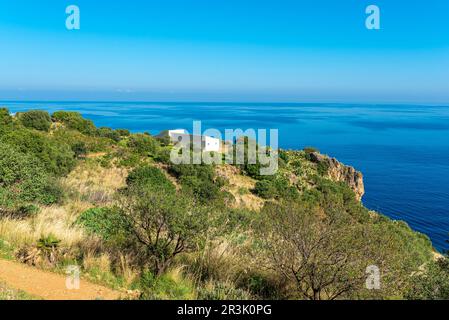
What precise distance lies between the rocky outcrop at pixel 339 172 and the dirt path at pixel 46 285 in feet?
102

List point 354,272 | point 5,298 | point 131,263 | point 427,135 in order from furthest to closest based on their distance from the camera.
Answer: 1. point 427,135
2. point 131,263
3. point 354,272
4. point 5,298

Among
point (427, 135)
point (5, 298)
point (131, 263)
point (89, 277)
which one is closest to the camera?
point (5, 298)

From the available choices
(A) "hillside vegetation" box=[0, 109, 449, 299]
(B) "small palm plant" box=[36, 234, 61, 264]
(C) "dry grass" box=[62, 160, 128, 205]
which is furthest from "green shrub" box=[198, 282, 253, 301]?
(C) "dry grass" box=[62, 160, 128, 205]

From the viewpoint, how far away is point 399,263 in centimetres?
537

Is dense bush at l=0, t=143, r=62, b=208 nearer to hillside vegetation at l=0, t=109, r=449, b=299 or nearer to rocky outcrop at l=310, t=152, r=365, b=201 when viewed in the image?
hillside vegetation at l=0, t=109, r=449, b=299

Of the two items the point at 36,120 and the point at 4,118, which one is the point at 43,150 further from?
the point at 36,120

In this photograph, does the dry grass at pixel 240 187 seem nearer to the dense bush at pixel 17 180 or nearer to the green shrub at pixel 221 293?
the dense bush at pixel 17 180

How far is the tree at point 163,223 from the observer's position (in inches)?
239

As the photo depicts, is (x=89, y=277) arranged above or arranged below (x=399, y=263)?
below

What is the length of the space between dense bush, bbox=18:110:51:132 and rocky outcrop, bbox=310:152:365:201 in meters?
25.3

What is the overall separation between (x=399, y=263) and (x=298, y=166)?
28.3 m

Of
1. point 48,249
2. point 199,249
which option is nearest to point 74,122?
point 48,249
